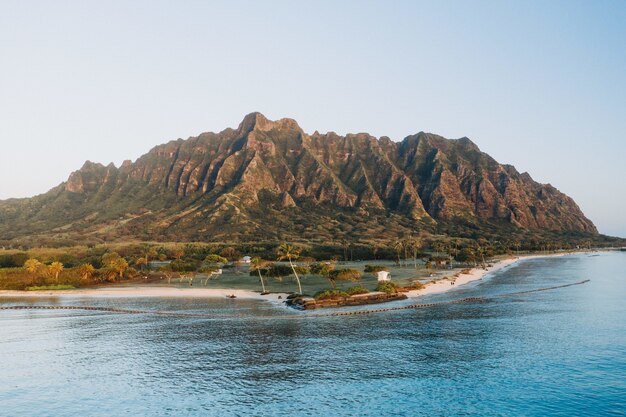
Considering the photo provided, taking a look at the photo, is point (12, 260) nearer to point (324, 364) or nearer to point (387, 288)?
point (387, 288)

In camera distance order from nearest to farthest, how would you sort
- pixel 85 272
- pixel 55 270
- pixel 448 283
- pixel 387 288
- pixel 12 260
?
1. pixel 387 288
2. pixel 448 283
3. pixel 55 270
4. pixel 85 272
5. pixel 12 260

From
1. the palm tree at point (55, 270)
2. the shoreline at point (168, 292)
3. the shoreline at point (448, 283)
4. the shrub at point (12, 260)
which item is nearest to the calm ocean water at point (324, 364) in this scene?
the shoreline at point (448, 283)

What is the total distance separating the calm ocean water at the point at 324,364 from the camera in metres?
41.8

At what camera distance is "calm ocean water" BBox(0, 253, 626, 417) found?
137ft

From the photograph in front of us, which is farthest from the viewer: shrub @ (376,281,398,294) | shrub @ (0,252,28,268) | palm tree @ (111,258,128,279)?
shrub @ (0,252,28,268)

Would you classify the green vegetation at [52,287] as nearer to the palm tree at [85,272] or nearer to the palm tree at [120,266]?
the palm tree at [85,272]

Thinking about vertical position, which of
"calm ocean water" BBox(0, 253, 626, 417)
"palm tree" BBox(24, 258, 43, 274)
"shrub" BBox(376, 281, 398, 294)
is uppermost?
"palm tree" BBox(24, 258, 43, 274)

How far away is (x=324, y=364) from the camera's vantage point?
53406 millimetres

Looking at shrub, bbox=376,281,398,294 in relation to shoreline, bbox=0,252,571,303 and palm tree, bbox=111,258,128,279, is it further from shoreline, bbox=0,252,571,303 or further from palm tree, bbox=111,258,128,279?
palm tree, bbox=111,258,128,279

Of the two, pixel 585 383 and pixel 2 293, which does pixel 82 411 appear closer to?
pixel 585 383

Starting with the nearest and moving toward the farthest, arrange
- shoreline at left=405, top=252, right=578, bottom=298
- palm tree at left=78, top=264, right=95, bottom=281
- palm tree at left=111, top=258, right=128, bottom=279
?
shoreline at left=405, top=252, right=578, bottom=298 → palm tree at left=78, top=264, right=95, bottom=281 → palm tree at left=111, top=258, right=128, bottom=279

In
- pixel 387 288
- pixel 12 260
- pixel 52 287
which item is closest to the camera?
pixel 387 288

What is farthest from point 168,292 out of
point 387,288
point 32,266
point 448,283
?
point 448,283

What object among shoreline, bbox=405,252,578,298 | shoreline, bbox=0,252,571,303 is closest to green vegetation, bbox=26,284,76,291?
shoreline, bbox=0,252,571,303
